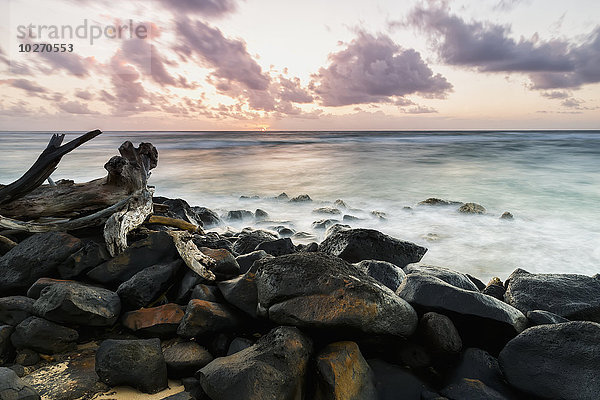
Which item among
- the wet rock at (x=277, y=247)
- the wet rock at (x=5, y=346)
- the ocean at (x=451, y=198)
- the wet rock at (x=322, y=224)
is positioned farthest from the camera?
the wet rock at (x=322, y=224)

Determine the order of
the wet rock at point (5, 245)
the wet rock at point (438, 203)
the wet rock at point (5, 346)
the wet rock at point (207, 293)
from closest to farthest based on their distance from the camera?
the wet rock at point (5, 346) < the wet rock at point (207, 293) < the wet rock at point (5, 245) < the wet rock at point (438, 203)

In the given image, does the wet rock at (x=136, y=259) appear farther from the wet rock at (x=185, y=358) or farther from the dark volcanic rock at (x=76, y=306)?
the wet rock at (x=185, y=358)

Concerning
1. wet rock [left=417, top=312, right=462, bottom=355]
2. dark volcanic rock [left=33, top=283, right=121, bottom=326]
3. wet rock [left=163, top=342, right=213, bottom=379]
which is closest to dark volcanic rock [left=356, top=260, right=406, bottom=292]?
wet rock [left=417, top=312, right=462, bottom=355]

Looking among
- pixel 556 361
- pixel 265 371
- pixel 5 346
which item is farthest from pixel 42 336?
pixel 556 361

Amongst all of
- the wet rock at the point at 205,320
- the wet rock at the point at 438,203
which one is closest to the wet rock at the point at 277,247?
the wet rock at the point at 205,320

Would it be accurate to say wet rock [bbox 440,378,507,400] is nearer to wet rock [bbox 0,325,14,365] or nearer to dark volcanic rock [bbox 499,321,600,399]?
dark volcanic rock [bbox 499,321,600,399]

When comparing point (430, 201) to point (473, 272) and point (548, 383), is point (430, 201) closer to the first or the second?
point (473, 272)

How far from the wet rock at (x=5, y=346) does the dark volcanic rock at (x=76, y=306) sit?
0.18 m

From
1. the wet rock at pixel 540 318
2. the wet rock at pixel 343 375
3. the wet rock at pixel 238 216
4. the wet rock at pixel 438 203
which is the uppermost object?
the wet rock at pixel 540 318

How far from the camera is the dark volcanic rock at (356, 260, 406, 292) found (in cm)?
308

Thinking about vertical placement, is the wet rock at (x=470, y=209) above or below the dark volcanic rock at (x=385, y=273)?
below

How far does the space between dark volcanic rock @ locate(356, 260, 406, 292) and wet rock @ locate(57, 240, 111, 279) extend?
2.29 meters

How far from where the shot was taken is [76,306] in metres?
2.29

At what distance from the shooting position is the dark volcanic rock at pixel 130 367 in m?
1.93
